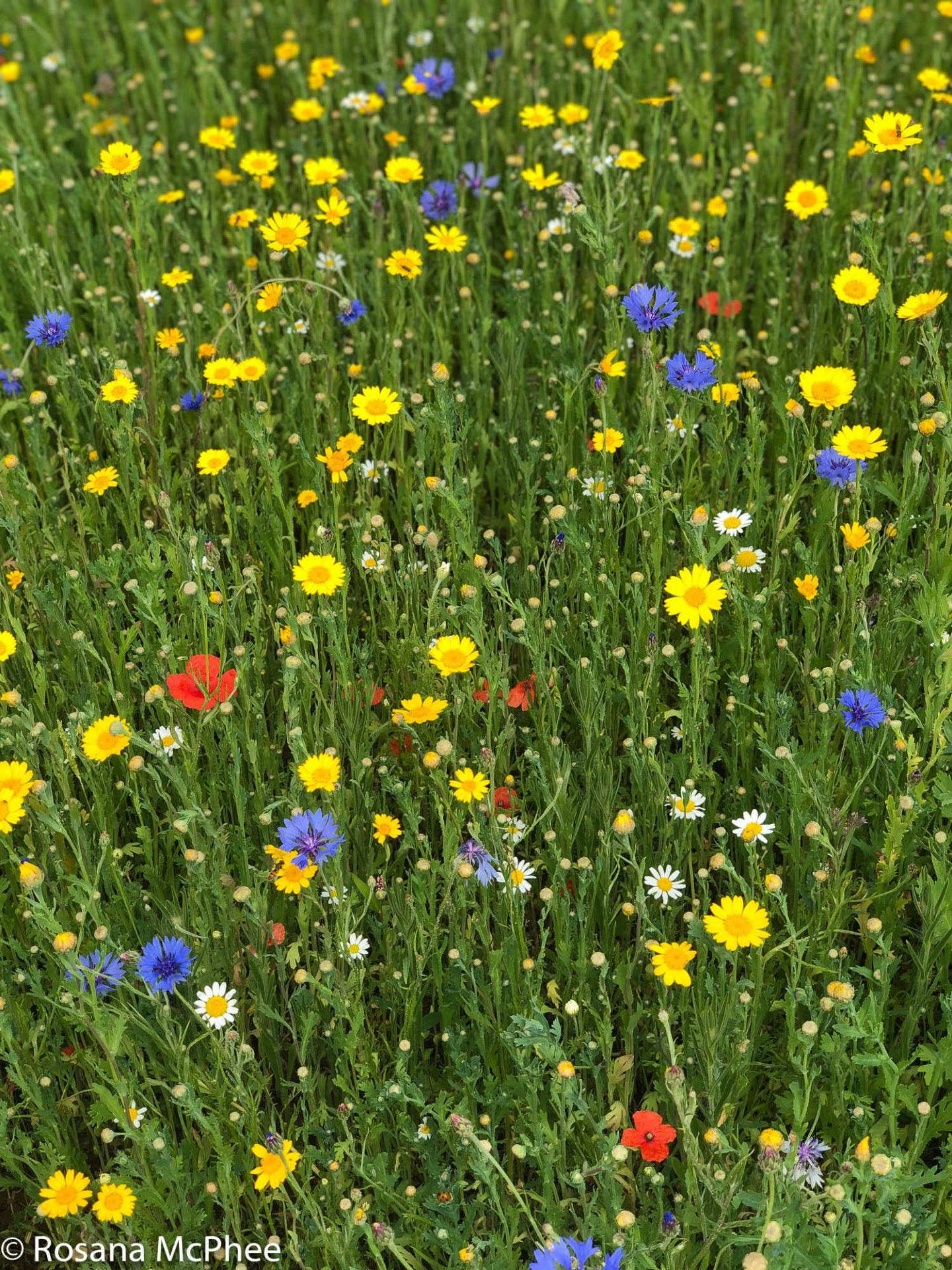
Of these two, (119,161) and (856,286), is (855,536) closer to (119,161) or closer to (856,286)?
(856,286)

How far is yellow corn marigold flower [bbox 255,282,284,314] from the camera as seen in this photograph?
130 inches

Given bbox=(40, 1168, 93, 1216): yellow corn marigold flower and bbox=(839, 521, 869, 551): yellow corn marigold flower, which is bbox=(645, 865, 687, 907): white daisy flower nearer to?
bbox=(839, 521, 869, 551): yellow corn marigold flower

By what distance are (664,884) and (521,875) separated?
29 cm

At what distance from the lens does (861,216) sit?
124 inches

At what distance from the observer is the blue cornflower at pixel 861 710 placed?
235cm

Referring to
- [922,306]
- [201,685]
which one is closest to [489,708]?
[201,685]

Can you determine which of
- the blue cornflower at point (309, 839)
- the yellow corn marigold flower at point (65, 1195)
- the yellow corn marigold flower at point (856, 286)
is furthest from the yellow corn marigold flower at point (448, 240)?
the yellow corn marigold flower at point (65, 1195)

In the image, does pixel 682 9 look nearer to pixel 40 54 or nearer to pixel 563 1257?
Answer: pixel 40 54

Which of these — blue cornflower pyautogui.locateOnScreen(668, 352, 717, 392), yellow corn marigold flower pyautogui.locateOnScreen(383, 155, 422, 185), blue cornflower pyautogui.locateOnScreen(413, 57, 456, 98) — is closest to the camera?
blue cornflower pyautogui.locateOnScreen(668, 352, 717, 392)

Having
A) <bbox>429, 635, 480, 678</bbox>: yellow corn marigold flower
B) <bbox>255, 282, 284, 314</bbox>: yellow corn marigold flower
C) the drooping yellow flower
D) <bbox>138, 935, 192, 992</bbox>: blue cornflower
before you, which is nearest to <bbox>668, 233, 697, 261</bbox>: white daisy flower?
the drooping yellow flower

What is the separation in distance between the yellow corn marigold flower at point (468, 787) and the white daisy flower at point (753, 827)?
50cm

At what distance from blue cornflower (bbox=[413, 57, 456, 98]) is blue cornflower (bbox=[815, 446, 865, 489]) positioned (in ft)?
7.66

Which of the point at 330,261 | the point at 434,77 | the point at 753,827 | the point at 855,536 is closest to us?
the point at 753,827

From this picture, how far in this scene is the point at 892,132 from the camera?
3.16m
